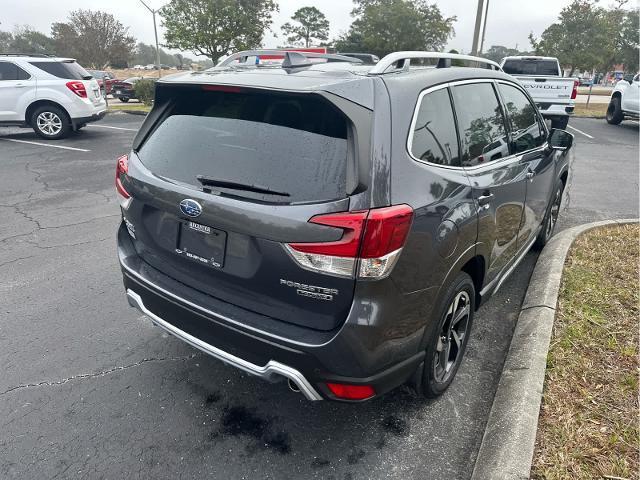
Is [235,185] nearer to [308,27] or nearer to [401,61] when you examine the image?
[401,61]

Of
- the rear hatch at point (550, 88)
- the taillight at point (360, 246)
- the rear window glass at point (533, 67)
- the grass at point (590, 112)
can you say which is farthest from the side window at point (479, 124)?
the grass at point (590, 112)

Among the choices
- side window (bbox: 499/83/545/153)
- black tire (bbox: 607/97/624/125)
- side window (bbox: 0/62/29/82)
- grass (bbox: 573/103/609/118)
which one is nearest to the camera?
side window (bbox: 499/83/545/153)

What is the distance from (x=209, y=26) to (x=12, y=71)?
16.9 meters

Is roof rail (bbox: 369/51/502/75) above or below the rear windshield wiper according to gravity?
above

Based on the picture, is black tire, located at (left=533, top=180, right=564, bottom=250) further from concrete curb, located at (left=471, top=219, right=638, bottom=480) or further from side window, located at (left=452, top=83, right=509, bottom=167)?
side window, located at (left=452, top=83, right=509, bottom=167)

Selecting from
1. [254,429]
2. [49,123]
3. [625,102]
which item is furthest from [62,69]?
[625,102]

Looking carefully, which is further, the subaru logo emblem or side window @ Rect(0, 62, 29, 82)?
side window @ Rect(0, 62, 29, 82)

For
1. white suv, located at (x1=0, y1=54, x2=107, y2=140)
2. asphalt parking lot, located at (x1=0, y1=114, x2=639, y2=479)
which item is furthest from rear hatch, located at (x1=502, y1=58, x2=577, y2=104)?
white suv, located at (x1=0, y1=54, x2=107, y2=140)

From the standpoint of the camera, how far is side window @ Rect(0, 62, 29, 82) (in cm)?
1066

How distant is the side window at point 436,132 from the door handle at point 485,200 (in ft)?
0.82

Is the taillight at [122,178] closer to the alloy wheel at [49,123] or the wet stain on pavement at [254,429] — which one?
the wet stain on pavement at [254,429]

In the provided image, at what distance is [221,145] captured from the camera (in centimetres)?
236

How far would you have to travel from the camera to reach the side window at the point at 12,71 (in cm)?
1066

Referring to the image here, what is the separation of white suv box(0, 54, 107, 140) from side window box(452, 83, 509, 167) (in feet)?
34.2
